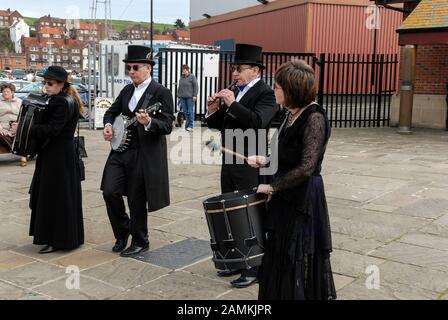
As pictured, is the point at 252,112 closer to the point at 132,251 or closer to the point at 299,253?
the point at 299,253

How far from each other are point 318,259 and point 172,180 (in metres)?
5.69

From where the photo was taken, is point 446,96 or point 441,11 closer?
point 441,11

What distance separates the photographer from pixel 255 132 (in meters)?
4.37

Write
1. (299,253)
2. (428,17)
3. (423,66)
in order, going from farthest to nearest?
1. (423,66)
2. (428,17)
3. (299,253)

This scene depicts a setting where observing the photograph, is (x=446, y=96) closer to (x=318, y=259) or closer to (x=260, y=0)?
(x=318, y=259)

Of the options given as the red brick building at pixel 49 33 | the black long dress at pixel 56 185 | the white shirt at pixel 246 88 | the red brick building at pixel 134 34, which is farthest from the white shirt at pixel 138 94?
the red brick building at pixel 49 33

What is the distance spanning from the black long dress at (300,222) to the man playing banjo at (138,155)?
1.76 meters

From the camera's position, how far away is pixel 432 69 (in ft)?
53.1

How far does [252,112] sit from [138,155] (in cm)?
129

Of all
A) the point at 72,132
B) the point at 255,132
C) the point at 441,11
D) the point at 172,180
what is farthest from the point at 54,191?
the point at 441,11

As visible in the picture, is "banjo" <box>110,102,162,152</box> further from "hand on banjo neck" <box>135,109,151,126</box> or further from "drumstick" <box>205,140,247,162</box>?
"drumstick" <box>205,140,247,162</box>

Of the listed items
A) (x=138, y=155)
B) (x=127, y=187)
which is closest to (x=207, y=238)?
(x=127, y=187)

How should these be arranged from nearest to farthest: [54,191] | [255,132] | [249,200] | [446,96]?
[249,200]
[255,132]
[54,191]
[446,96]

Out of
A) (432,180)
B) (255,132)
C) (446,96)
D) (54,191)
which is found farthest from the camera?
(446,96)
